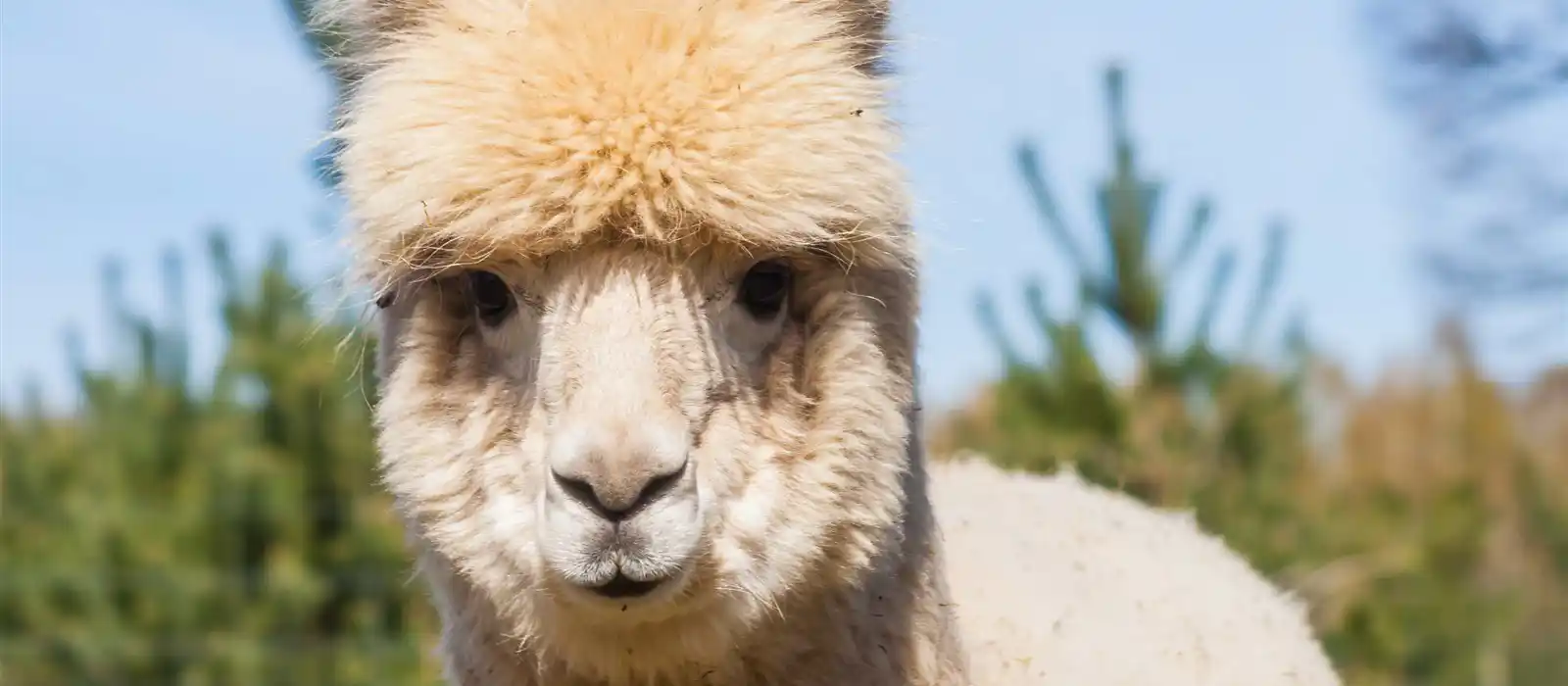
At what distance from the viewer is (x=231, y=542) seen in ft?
28.5

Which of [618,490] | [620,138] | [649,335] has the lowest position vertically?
[618,490]

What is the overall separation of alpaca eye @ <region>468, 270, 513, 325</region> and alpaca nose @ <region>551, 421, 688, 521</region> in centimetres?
44

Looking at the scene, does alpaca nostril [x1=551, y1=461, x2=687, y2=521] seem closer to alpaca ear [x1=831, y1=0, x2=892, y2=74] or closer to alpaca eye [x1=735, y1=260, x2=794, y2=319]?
alpaca eye [x1=735, y1=260, x2=794, y2=319]

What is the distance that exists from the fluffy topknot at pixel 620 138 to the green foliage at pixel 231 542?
223 inches

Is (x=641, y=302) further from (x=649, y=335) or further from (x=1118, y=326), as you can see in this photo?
(x=1118, y=326)

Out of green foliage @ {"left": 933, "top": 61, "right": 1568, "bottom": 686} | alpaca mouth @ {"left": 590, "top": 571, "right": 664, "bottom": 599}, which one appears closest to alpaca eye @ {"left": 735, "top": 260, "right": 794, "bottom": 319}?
Result: alpaca mouth @ {"left": 590, "top": 571, "right": 664, "bottom": 599}

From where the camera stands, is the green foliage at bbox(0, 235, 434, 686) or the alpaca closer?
the alpaca

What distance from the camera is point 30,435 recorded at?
10711 mm

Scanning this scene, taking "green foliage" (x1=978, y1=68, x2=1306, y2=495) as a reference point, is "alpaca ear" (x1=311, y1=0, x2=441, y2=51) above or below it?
above

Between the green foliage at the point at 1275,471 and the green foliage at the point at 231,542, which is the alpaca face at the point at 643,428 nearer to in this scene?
the green foliage at the point at 1275,471

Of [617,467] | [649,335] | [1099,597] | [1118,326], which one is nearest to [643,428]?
[617,467]

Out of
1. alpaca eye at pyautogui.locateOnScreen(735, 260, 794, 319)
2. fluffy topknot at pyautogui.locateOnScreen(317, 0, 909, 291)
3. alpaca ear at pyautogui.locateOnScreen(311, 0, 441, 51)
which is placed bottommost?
alpaca eye at pyautogui.locateOnScreen(735, 260, 794, 319)

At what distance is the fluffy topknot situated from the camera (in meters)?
2.29

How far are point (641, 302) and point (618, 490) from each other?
1.18 ft
